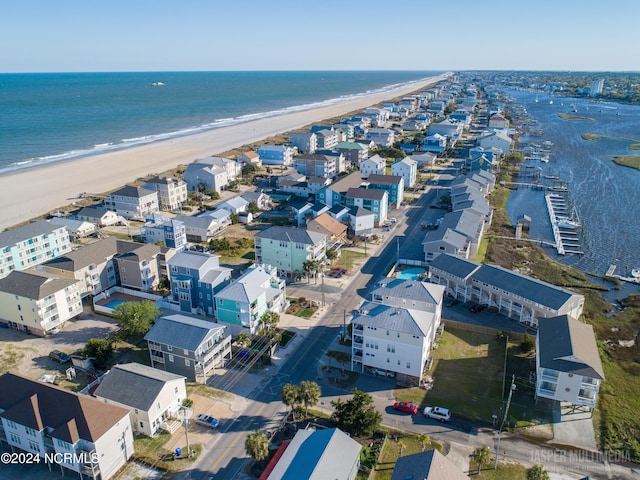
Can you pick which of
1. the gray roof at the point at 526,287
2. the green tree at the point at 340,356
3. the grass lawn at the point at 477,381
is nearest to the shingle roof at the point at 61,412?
the green tree at the point at 340,356

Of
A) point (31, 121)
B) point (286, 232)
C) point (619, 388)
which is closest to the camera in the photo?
point (619, 388)

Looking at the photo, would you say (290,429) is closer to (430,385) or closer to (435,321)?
(430,385)

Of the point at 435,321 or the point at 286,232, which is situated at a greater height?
the point at 286,232

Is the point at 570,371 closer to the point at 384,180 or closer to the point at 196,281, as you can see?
the point at 196,281

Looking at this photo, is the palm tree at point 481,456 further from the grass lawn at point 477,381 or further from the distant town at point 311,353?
the grass lawn at point 477,381

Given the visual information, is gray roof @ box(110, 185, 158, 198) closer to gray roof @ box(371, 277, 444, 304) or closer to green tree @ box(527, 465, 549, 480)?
gray roof @ box(371, 277, 444, 304)

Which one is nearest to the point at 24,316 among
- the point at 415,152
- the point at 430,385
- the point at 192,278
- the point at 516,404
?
the point at 192,278
